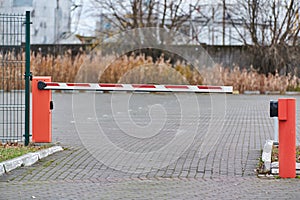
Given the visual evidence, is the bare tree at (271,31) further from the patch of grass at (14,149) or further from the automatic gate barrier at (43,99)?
the patch of grass at (14,149)

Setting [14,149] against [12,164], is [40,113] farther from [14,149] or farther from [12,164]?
[12,164]

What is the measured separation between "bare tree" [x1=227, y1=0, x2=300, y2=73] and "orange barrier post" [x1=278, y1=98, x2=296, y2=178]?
97.8 feet

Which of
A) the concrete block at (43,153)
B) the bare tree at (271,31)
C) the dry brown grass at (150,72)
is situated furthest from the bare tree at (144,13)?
the concrete block at (43,153)

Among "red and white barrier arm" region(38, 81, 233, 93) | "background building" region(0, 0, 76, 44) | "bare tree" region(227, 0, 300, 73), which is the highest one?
"background building" region(0, 0, 76, 44)

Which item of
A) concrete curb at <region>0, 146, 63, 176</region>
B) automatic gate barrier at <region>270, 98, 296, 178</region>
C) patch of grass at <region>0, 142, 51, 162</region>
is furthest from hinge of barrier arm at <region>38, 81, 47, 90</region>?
Result: automatic gate barrier at <region>270, 98, 296, 178</region>

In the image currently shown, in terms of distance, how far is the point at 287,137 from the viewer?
8516 mm

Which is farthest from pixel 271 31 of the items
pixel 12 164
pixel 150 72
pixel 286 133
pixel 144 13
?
pixel 12 164

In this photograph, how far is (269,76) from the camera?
119 feet

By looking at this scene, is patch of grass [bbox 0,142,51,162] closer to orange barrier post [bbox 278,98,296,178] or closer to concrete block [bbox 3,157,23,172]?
concrete block [bbox 3,157,23,172]

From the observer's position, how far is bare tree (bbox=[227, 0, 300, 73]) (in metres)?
38.2

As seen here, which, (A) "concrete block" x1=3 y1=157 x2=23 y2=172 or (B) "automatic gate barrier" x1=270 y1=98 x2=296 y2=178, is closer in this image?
(B) "automatic gate barrier" x1=270 y1=98 x2=296 y2=178

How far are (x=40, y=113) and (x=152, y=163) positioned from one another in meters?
2.71

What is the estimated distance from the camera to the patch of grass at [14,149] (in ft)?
31.3

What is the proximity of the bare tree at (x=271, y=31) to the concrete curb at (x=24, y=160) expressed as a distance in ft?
95.3
